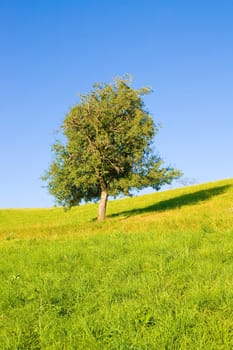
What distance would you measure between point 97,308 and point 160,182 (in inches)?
1033

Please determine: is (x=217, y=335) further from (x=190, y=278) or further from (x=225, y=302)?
(x=190, y=278)

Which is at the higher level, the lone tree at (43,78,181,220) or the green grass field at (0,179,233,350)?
the lone tree at (43,78,181,220)

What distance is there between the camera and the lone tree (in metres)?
32.1

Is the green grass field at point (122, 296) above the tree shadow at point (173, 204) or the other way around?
the other way around

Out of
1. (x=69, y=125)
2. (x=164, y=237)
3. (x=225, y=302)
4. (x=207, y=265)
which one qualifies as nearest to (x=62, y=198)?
(x=69, y=125)

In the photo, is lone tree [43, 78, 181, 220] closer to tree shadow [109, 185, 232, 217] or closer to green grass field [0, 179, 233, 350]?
tree shadow [109, 185, 232, 217]

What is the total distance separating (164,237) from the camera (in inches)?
591

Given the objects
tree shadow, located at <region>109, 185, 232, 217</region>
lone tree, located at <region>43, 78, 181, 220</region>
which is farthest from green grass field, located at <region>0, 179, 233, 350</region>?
tree shadow, located at <region>109, 185, 232, 217</region>

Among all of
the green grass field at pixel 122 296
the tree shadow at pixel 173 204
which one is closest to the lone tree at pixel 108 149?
the tree shadow at pixel 173 204

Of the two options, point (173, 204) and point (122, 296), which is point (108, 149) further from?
point (122, 296)

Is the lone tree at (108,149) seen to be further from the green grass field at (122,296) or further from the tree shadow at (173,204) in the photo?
the green grass field at (122,296)

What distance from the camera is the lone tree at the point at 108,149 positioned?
105 feet

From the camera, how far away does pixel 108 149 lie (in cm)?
3241

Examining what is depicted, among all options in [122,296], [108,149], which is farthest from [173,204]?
[122,296]
